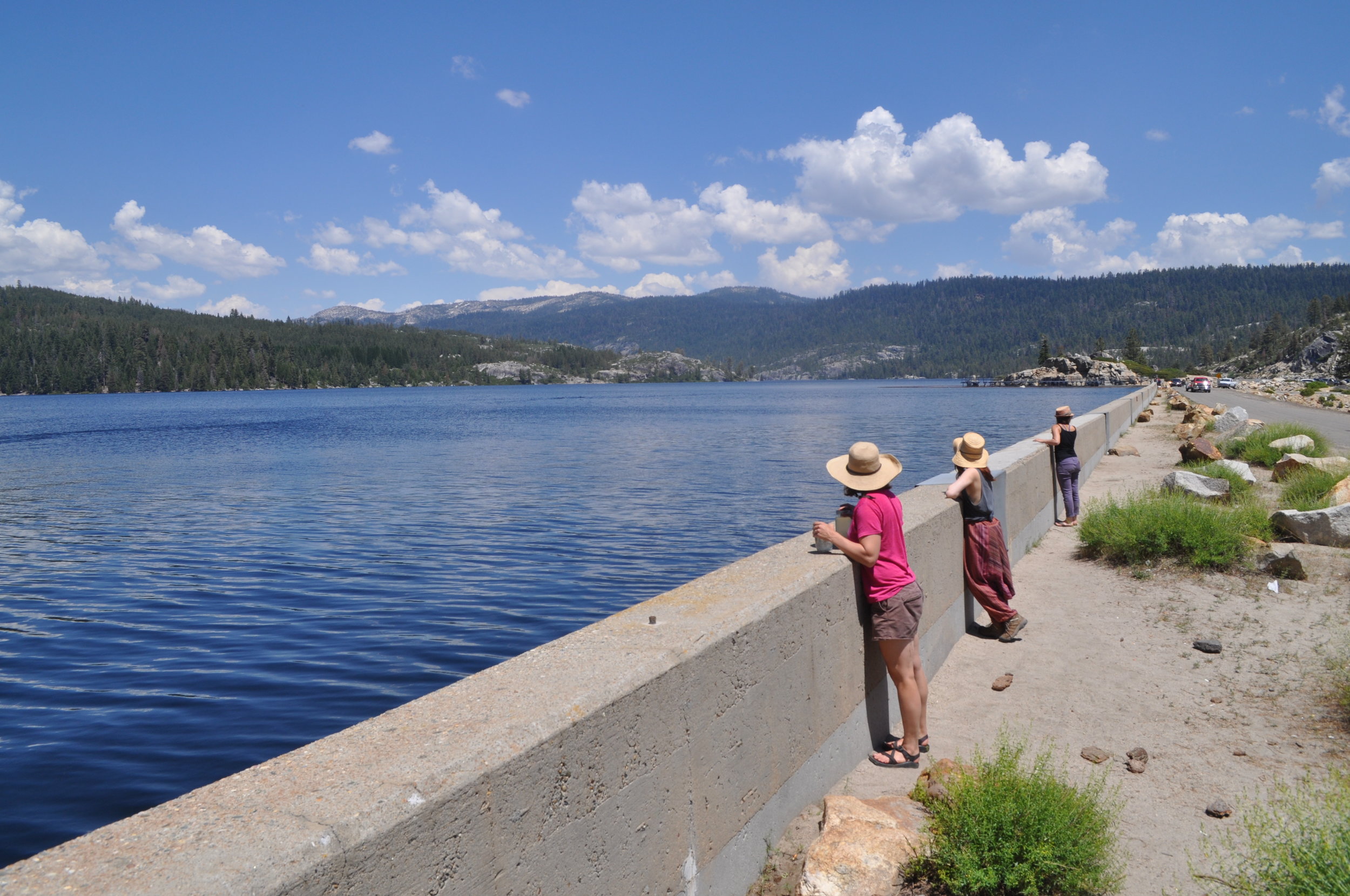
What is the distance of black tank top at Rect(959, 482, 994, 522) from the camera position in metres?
7.39

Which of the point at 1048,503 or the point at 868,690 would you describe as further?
the point at 1048,503

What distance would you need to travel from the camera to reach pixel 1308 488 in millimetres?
12617

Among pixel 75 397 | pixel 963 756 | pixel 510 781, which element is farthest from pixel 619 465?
pixel 75 397

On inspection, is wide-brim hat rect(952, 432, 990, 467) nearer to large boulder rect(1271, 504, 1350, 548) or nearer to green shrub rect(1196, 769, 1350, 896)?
green shrub rect(1196, 769, 1350, 896)

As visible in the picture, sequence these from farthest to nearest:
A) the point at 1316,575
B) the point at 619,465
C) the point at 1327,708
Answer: the point at 619,465 < the point at 1316,575 < the point at 1327,708

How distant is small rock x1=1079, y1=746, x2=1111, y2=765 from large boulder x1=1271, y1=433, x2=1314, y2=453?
14.4 meters

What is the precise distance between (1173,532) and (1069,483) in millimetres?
2951

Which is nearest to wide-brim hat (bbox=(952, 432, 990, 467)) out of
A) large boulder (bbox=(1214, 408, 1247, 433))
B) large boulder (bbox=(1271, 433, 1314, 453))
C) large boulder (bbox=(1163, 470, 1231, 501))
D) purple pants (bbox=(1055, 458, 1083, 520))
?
purple pants (bbox=(1055, 458, 1083, 520))

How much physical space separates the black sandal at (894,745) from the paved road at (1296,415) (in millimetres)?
18544

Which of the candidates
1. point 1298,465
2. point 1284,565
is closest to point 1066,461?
point 1284,565

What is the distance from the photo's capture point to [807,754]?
4504 mm

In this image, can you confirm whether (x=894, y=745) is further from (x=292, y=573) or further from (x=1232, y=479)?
(x=292, y=573)

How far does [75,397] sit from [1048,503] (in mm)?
188200

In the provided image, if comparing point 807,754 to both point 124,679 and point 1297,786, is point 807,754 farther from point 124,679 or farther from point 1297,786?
point 124,679
